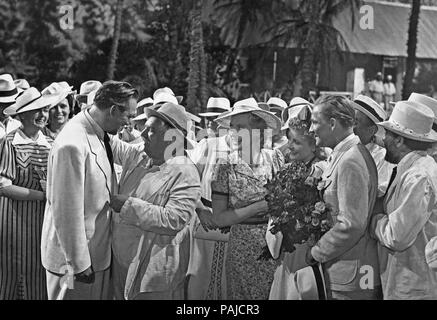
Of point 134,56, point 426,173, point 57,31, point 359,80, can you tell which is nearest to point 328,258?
point 426,173

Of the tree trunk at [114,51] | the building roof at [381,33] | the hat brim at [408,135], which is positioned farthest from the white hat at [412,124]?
the building roof at [381,33]

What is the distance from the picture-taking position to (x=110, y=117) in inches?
210

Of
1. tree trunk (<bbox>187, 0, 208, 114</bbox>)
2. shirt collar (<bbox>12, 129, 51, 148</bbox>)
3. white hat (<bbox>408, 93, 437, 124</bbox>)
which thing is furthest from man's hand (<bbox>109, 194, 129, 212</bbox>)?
tree trunk (<bbox>187, 0, 208, 114</bbox>)

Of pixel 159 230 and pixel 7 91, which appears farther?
pixel 7 91

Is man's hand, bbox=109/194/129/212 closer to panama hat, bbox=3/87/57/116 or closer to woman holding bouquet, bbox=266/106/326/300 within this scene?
woman holding bouquet, bbox=266/106/326/300

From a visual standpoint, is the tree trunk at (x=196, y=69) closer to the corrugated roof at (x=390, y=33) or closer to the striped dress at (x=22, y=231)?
the corrugated roof at (x=390, y=33)

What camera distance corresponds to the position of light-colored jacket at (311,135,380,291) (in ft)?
16.3

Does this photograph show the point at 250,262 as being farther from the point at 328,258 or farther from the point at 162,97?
the point at 162,97

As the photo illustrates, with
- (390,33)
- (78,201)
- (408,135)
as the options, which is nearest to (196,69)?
(390,33)

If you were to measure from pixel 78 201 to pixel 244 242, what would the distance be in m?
1.43

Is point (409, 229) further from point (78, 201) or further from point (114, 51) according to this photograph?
point (114, 51)

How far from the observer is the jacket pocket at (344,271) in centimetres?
508

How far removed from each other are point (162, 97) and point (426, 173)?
4184mm

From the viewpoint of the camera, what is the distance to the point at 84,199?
512 cm
